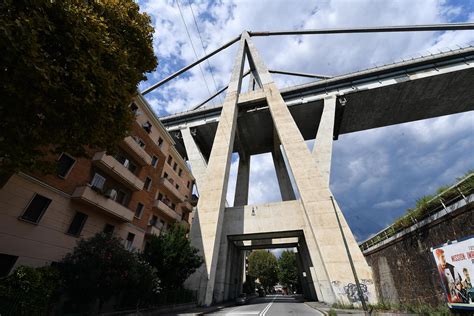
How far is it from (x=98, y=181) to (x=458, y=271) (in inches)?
774

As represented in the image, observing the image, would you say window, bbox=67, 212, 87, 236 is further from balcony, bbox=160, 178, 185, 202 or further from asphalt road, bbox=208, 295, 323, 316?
asphalt road, bbox=208, 295, 323, 316

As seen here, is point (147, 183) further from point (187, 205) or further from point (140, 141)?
point (187, 205)

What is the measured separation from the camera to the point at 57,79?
668 centimetres

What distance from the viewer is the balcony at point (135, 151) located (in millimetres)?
18953

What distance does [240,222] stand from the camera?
2586cm

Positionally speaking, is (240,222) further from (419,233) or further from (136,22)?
(136,22)

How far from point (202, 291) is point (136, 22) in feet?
64.7

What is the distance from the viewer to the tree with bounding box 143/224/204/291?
16.5 metres

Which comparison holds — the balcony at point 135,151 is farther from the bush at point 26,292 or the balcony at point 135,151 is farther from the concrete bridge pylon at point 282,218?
the bush at point 26,292

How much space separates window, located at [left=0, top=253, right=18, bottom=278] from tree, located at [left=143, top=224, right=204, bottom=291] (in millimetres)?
7041

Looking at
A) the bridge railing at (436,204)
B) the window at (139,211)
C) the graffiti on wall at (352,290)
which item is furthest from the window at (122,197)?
the bridge railing at (436,204)

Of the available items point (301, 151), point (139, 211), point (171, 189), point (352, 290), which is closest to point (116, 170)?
point (139, 211)

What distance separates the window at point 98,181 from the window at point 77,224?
2.04 metres

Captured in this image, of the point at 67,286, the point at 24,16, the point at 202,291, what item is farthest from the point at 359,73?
the point at 67,286
